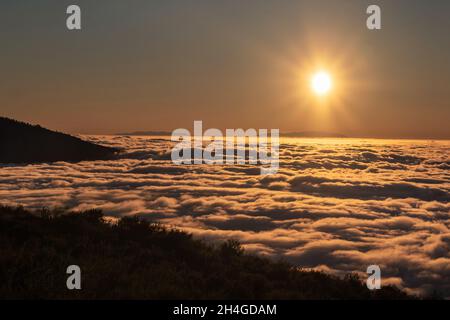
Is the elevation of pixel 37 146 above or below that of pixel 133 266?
above

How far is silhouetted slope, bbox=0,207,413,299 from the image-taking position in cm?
1122

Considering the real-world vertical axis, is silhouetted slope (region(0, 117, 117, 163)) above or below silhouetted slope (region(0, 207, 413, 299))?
above

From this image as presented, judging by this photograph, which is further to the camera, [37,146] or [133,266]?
[37,146]

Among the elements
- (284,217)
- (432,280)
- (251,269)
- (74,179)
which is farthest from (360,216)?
(251,269)

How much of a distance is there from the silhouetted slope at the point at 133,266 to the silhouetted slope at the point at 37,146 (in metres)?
111

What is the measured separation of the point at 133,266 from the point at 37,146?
13017 cm

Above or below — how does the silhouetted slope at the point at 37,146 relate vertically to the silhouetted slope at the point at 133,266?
above

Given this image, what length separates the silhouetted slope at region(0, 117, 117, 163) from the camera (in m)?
122

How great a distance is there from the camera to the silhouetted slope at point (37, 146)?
122m

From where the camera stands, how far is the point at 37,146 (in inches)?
5281

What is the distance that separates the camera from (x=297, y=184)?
12144 centimetres

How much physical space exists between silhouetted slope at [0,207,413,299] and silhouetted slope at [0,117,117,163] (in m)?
111

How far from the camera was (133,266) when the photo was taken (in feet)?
45.7

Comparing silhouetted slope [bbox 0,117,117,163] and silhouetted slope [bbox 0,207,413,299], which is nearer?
silhouetted slope [bbox 0,207,413,299]
